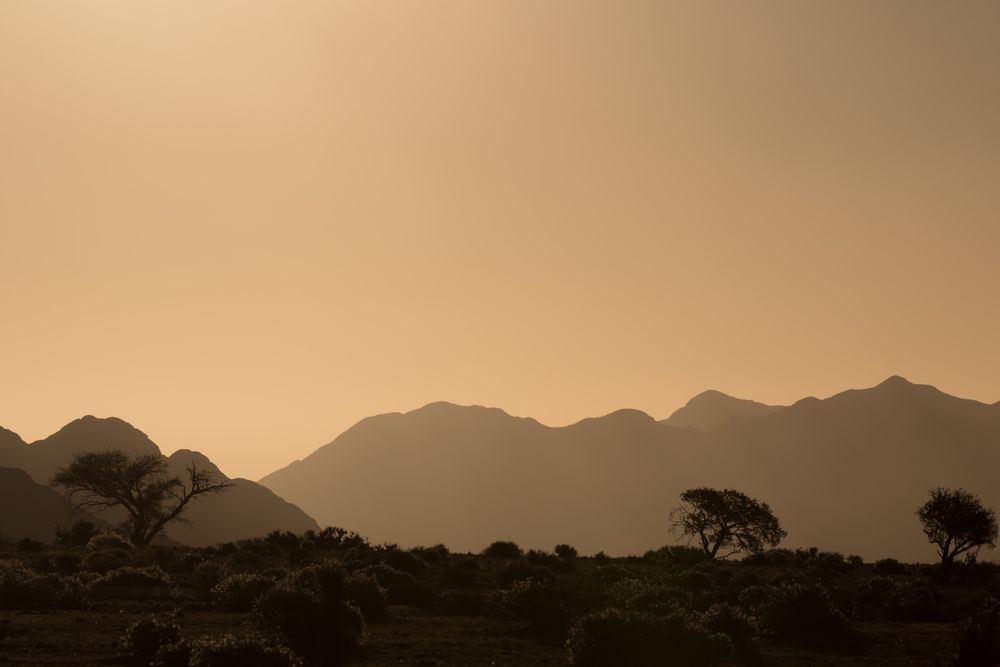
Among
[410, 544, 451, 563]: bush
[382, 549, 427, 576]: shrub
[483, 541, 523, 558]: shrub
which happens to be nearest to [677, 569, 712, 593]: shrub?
[382, 549, 427, 576]: shrub

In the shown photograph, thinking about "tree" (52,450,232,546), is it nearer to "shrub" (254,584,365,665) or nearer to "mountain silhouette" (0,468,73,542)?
"shrub" (254,584,365,665)

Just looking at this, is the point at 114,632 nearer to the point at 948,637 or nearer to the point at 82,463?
the point at 948,637

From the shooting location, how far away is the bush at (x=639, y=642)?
20.5 meters

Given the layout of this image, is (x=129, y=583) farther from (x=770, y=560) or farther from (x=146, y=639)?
(x=770, y=560)

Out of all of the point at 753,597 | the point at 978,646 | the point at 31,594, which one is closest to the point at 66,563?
the point at 31,594

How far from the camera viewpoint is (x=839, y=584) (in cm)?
4588

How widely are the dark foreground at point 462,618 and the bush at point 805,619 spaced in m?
0.05

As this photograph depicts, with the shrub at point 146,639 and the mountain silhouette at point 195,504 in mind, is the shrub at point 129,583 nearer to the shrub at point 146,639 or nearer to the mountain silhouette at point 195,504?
the shrub at point 146,639

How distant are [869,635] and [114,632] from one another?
25.1 metres

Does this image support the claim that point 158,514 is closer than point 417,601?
No

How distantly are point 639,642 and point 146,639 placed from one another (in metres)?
12.7

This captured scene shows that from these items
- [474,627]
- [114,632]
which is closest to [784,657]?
[474,627]

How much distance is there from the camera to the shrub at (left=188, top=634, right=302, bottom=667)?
1697cm

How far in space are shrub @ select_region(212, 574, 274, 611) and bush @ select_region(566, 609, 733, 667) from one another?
13.9 m
